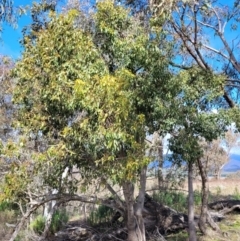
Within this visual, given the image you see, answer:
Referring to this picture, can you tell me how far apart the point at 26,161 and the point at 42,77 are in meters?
1.75

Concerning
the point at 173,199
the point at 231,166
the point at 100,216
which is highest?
the point at 231,166

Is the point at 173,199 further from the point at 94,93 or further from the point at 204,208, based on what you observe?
the point at 94,93

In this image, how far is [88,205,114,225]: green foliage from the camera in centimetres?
1262

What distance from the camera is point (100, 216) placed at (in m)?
12.9

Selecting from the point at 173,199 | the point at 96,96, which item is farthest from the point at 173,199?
the point at 96,96

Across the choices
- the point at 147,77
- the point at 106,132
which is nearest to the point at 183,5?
the point at 147,77

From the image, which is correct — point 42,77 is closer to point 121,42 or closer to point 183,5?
point 121,42

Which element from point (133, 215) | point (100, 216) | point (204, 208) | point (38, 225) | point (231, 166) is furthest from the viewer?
point (231, 166)

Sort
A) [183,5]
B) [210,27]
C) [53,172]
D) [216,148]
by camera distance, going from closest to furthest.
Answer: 1. [53,172]
2. [183,5]
3. [210,27]
4. [216,148]

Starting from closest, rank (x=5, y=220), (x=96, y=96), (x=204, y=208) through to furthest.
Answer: (x=96, y=96) → (x=204, y=208) → (x=5, y=220)

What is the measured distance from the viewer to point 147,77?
341 inches

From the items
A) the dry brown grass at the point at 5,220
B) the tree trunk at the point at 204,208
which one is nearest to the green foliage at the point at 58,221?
the dry brown grass at the point at 5,220

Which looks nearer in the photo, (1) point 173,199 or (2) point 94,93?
(2) point 94,93

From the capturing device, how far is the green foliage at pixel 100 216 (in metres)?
12.6
